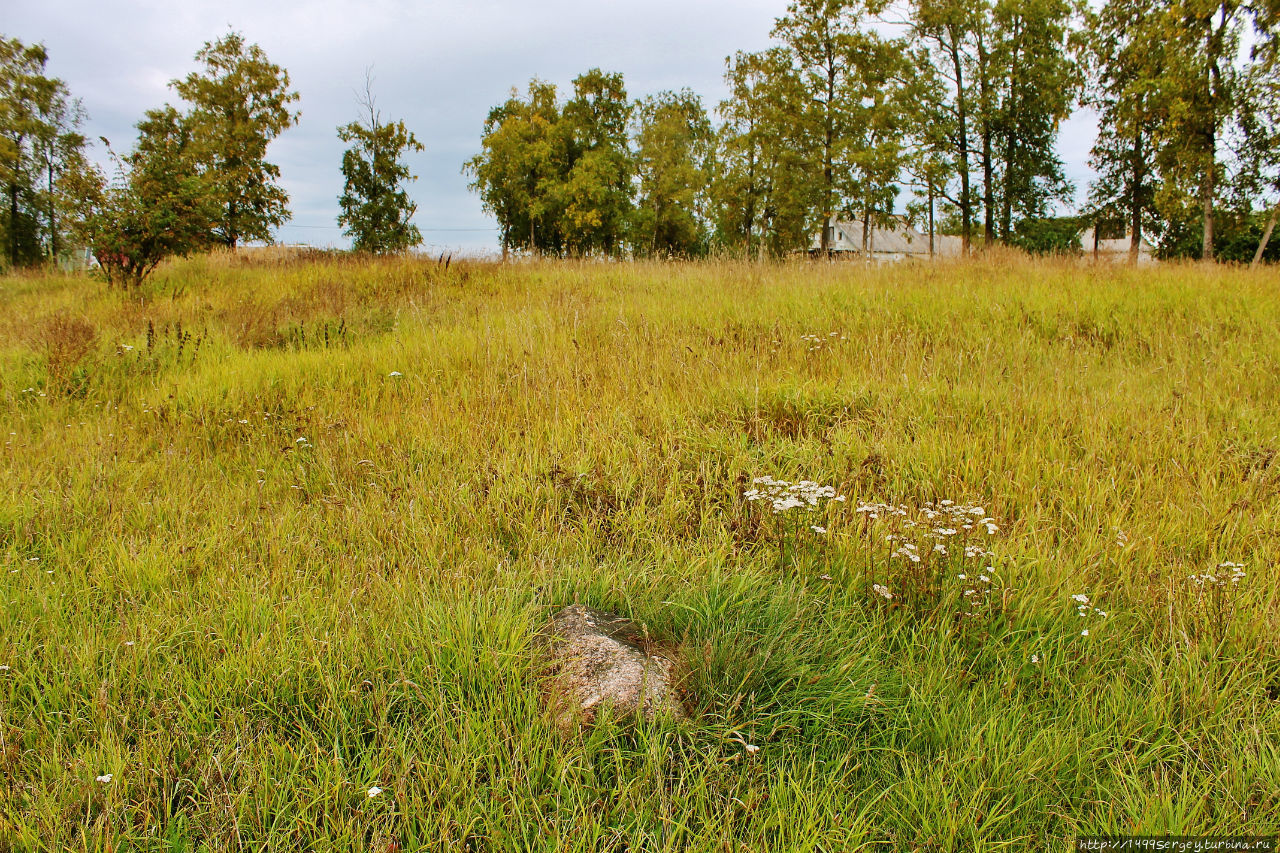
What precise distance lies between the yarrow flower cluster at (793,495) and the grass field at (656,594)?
91mm

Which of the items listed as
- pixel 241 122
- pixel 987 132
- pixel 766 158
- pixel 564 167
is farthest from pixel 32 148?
pixel 987 132

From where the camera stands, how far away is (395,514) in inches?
118

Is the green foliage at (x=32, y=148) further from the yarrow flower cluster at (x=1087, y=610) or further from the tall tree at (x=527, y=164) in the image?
the yarrow flower cluster at (x=1087, y=610)

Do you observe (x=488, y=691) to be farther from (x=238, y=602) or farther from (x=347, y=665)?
(x=238, y=602)

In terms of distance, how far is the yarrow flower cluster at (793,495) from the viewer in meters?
2.51

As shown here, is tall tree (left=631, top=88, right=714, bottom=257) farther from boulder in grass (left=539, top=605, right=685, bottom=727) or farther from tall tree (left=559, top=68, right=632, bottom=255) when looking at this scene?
boulder in grass (left=539, top=605, right=685, bottom=727)

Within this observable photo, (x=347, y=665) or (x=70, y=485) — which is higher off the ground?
(x=70, y=485)

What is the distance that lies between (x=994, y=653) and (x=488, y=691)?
66.9 inches

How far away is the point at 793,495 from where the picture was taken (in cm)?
275

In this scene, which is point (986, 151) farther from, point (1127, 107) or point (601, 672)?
point (601, 672)

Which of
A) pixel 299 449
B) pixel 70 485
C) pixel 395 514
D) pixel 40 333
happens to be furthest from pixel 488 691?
pixel 40 333

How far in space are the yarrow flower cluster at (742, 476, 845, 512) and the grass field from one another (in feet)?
0.30

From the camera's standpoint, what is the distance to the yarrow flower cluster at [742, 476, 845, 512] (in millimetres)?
2514

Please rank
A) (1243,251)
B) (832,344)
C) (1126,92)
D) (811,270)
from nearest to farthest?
(832,344) < (811,270) < (1126,92) < (1243,251)
